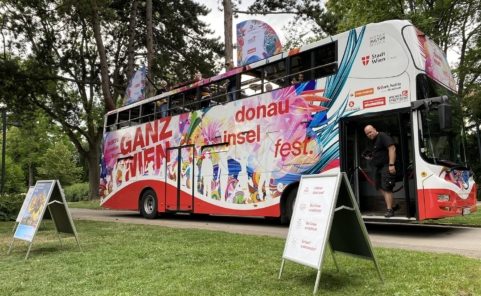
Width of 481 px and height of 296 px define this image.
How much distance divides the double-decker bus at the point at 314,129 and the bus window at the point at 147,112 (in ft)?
1.02

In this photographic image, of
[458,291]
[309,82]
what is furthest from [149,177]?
[458,291]

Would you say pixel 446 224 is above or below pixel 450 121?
below

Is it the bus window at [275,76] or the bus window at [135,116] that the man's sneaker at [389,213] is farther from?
the bus window at [135,116]

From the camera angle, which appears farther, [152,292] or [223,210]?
[223,210]

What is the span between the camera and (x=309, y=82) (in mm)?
10602

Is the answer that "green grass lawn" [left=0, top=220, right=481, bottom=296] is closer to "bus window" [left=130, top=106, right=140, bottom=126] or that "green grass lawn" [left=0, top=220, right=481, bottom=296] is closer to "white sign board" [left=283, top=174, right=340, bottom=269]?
"white sign board" [left=283, top=174, right=340, bottom=269]

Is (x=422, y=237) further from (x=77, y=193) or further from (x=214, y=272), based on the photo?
(x=77, y=193)

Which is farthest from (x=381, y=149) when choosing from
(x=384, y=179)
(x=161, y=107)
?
(x=161, y=107)

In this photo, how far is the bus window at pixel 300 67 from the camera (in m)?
10.7

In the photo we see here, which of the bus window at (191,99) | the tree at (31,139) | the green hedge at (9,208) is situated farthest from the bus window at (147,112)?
the tree at (31,139)

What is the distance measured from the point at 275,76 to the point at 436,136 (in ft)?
13.7

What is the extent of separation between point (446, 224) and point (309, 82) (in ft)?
16.6

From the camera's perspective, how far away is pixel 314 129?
10391 mm

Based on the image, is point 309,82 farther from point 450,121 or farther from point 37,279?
point 37,279
